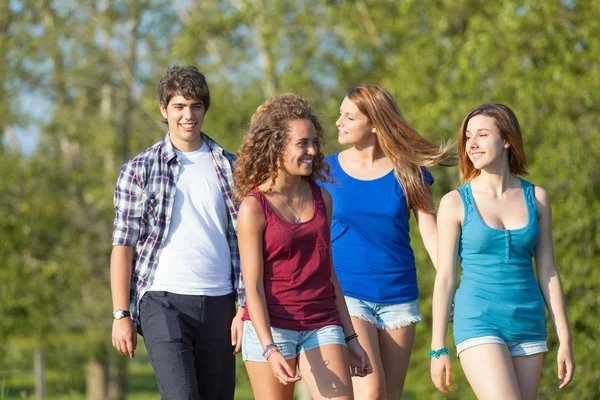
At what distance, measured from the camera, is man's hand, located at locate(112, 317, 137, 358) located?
15.8ft

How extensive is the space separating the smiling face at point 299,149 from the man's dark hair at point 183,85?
746 mm

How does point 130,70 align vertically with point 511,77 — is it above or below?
above

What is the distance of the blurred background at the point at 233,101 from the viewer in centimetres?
1359

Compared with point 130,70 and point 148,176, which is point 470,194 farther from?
point 130,70

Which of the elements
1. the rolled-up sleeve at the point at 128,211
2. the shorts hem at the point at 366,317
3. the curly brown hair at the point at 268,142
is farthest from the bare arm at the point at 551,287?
the rolled-up sleeve at the point at 128,211

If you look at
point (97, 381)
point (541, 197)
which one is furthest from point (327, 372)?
point (97, 381)

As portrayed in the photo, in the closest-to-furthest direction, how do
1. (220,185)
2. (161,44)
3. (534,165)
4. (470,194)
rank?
(470,194)
(220,185)
(534,165)
(161,44)

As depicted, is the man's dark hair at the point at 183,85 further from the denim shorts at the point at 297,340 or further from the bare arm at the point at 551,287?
the bare arm at the point at 551,287

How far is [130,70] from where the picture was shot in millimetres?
23688

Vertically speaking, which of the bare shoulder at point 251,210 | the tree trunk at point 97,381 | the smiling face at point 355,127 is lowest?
the tree trunk at point 97,381

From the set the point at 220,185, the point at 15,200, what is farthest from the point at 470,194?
the point at 15,200

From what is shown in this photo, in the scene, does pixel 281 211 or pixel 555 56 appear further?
pixel 555 56

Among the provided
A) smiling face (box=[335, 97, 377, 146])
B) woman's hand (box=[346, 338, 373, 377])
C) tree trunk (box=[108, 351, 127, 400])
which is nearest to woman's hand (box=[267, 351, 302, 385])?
woman's hand (box=[346, 338, 373, 377])

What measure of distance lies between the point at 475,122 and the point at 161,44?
19.6 m
